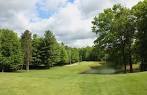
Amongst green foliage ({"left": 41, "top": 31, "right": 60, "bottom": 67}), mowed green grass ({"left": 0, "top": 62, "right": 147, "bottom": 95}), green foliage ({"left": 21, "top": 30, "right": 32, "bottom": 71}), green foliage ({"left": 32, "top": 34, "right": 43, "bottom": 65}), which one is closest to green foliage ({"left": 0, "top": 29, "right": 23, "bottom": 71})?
green foliage ({"left": 21, "top": 30, "right": 32, "bottom": 71})

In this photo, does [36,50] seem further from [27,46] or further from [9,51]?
[9,51]

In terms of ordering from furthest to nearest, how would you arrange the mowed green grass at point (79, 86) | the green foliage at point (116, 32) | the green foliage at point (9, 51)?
the green foliage at point (9, 51) < the green foliage at point (116, 32) < the mowed green grass at point (79, 86)

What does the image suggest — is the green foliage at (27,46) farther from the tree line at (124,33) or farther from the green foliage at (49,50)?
the tree line at (124,33)

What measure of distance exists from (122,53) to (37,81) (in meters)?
28.9

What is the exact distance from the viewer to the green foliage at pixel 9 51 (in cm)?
8012

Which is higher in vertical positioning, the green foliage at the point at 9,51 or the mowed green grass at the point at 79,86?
the green foliage at the point at 9,51

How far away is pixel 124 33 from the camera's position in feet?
186

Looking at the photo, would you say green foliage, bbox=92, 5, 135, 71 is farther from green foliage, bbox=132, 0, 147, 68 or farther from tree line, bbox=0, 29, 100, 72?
tree line, bbox=0, 29, 100, 72

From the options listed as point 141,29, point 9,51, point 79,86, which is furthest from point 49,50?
point 79,86

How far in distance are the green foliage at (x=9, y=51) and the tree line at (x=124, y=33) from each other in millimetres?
27692

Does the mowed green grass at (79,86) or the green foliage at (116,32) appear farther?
the green foliage at (116,32)

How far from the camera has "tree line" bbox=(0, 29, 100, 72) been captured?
81812mm

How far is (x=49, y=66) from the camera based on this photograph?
9806 cm

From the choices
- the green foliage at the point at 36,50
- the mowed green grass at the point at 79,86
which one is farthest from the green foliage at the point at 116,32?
the green foliage at the point at 36,50
